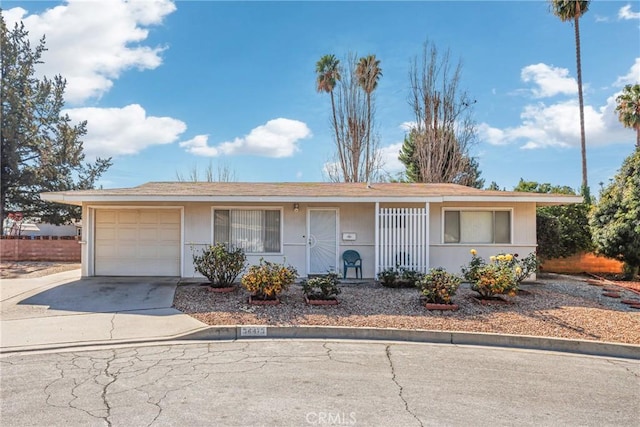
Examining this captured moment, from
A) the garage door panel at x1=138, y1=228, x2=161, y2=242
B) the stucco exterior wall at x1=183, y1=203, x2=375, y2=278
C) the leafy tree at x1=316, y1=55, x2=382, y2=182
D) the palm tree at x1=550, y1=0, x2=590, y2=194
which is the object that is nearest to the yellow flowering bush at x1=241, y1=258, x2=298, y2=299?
the stucco exterior wall at x1=183, y1=203, x2=375, y2=278

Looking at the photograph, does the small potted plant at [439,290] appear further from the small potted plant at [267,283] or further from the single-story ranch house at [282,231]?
the single-story ranch house at [282,231]

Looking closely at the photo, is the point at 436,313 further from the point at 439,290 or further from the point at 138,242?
the point at 138,242

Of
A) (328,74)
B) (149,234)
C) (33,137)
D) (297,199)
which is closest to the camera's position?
(297,199)

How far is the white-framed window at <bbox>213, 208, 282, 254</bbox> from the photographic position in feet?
38.5

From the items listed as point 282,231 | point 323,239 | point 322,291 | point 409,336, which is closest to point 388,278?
point 323,239

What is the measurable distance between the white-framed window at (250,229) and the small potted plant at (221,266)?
213 centimetres

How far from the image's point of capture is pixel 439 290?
8.04m

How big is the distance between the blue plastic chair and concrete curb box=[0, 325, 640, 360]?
4.76 metres

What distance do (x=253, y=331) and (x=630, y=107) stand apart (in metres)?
24.4

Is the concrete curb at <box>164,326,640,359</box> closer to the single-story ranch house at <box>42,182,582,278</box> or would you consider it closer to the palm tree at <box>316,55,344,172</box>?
the single-story ranch house at <box>42,182,582,278</box>

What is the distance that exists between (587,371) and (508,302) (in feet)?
10.7

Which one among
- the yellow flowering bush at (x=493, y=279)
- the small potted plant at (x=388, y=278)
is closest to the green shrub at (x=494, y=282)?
the yellow flowering bush at (x=493, y=279)

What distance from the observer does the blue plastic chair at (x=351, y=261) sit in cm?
1155

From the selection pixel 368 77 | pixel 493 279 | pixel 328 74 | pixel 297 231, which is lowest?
pixel 493 279
